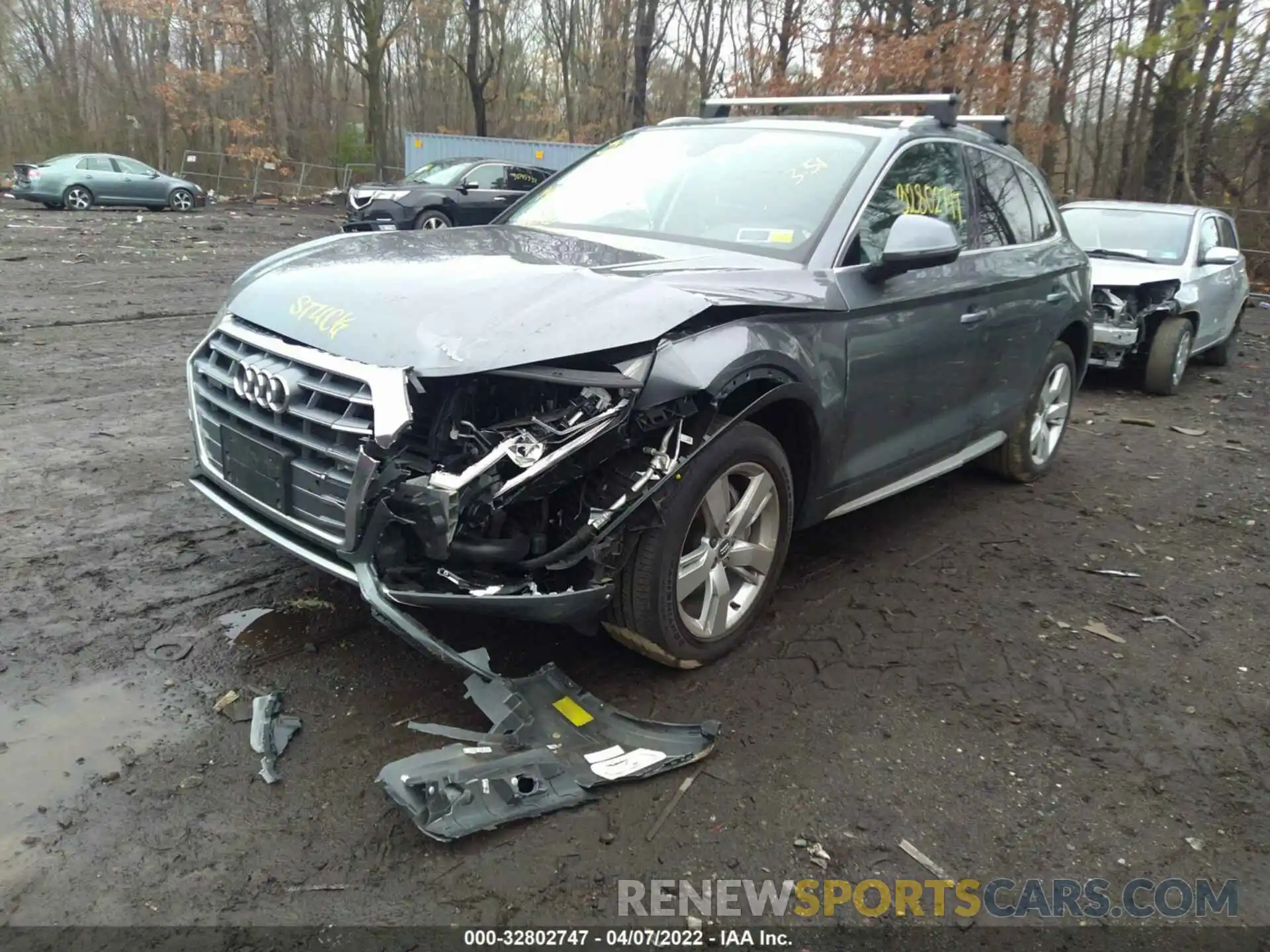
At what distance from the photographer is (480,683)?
3057mm

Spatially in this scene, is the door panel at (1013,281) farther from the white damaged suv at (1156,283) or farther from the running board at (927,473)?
the white damaged suv at (1156,283)

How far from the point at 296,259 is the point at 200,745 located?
5.87 ft

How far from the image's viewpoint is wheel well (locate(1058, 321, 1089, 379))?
19.3 feet

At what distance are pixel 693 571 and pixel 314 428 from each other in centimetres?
132

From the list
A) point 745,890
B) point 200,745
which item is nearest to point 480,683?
point 200,745

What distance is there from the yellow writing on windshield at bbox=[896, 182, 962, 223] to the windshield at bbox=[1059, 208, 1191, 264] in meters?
5.48

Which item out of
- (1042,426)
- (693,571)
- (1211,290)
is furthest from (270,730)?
(1211,290)

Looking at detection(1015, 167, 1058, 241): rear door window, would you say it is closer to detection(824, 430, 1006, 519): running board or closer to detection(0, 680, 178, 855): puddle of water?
detection(824, 430, 1006, 519): running board

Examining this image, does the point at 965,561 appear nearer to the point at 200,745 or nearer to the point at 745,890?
the point at 745,890

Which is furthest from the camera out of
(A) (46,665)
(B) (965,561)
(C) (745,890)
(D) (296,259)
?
(B) (965,561)

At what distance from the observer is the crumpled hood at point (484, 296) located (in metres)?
2.86

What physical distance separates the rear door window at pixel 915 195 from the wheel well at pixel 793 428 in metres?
0.68

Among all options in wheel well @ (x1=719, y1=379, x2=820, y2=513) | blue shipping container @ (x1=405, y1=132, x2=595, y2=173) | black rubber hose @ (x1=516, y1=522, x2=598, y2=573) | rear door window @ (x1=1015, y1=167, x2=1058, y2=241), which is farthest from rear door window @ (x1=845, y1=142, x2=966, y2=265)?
blue shipping container @ (x1=405, y1=132, x2=595, y2=173)

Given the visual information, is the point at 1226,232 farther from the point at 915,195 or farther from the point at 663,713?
the point at 663,713
